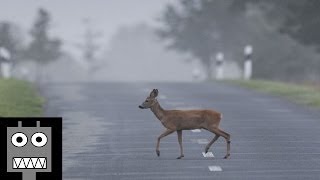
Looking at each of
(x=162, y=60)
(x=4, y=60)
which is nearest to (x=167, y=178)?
(x=4, y=60)

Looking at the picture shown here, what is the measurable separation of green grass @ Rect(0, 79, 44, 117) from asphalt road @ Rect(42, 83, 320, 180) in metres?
0.44

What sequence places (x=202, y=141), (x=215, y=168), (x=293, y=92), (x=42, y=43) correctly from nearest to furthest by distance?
(x=215, y=168) < (x=202, y=141) < (x=293, y=92) < (x=42, y=43)

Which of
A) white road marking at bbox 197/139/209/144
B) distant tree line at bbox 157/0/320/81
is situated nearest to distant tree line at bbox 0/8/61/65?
distant tree line at bbox 157/0/320/81

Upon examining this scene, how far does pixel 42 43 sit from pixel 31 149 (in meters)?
70.1

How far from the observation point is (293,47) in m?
69.1

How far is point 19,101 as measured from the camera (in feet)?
86.4

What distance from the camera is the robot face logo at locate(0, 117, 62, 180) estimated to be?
1192 cm

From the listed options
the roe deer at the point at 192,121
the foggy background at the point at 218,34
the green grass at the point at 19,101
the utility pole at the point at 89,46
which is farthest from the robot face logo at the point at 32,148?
the utility pole at the point at 89,46

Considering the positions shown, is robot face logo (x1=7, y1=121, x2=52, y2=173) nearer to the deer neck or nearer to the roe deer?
the roe deer

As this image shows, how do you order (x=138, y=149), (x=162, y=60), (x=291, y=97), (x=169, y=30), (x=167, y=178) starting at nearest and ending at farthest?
(x=167, y=178) < (x=138, y=149) < (x=291, y=97) < (x=169, y=30) < (x=162, y=60)

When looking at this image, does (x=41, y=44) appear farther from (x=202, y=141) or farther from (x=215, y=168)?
(x=215, y=168)

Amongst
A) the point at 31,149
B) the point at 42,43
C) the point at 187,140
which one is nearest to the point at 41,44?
the point at 42,43

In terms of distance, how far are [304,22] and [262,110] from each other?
2020cm

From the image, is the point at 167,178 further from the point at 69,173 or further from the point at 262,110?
the point at 262,110
